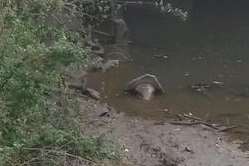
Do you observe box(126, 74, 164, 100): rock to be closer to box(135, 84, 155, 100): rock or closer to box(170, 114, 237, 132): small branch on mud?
box(135, 84, 155, 100): rock

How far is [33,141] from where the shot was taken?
18.5 feet

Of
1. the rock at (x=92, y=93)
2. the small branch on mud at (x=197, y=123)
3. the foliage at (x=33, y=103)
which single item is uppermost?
the foliage at (x=33, y=103)

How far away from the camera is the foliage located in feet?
18.3

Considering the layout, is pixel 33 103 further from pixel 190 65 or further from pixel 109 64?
pixel 190 65

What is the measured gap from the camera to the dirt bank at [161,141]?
8.32 m

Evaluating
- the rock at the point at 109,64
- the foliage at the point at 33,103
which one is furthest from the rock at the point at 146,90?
the foliage at the point at 33,103

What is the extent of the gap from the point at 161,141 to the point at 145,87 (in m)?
2.43

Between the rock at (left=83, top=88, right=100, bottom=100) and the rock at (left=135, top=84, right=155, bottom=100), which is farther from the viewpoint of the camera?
the rock at (left=135, top=84, right=155, bottom=100)

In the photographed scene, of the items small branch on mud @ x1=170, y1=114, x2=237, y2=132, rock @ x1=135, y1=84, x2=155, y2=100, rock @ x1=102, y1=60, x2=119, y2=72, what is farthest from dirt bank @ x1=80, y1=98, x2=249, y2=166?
rock @ x1=102, y1=60, x2=119, y2=72

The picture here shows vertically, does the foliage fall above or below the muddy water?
above

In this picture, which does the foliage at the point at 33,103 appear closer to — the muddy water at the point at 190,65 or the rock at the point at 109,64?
the muddy water at the point at 190,65

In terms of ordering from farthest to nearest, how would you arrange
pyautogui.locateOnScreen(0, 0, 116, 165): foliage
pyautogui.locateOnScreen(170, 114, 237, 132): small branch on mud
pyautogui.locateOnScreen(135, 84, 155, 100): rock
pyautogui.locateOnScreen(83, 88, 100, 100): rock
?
1. pyautogui.locateOnScreen(135, 84, 155, 100): rock
2. pyautogui.locateOnScreen(83, 88, 100, 100): rock
3. pyautogui.locateOnScreen(170, 114, 237, 132): small branch on mud
4. pyautogui.locateOnScreen(0, 0, 116, 165): foliage

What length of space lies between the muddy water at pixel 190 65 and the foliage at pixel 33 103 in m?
3.99

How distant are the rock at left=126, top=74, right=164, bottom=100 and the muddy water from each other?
0.17 metres
